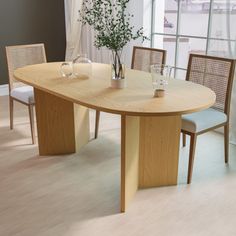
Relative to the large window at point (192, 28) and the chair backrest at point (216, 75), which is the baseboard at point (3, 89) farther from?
the chair backrest at point (216, 75)

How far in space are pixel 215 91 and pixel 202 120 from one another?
1.26 ft

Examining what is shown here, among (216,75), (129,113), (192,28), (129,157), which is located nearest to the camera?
(129,113)

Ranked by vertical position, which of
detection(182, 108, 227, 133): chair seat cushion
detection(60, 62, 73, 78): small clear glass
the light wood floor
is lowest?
the light wood floor

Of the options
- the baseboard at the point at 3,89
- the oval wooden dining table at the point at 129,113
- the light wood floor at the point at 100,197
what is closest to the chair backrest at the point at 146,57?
the oval wooden dining table at the point at 129,113

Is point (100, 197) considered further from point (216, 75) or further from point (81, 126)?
point (216, 75)

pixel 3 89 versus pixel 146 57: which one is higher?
pixel 146 57

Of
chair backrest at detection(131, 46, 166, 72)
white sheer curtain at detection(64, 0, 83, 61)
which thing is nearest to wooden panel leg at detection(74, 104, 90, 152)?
chair backrest at detection(131, 46, 166, 72)

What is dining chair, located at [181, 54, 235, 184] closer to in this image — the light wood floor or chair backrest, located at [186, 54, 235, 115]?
chair backrest, located at [186, 54, 235, 115]

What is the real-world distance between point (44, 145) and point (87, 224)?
1072mm

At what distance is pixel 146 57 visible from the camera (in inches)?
131

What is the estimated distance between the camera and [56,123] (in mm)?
2965

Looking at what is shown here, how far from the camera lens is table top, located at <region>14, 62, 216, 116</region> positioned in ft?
6.54

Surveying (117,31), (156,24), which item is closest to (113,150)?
(117,31)

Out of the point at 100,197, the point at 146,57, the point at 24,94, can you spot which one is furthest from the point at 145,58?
the point at 100,197
